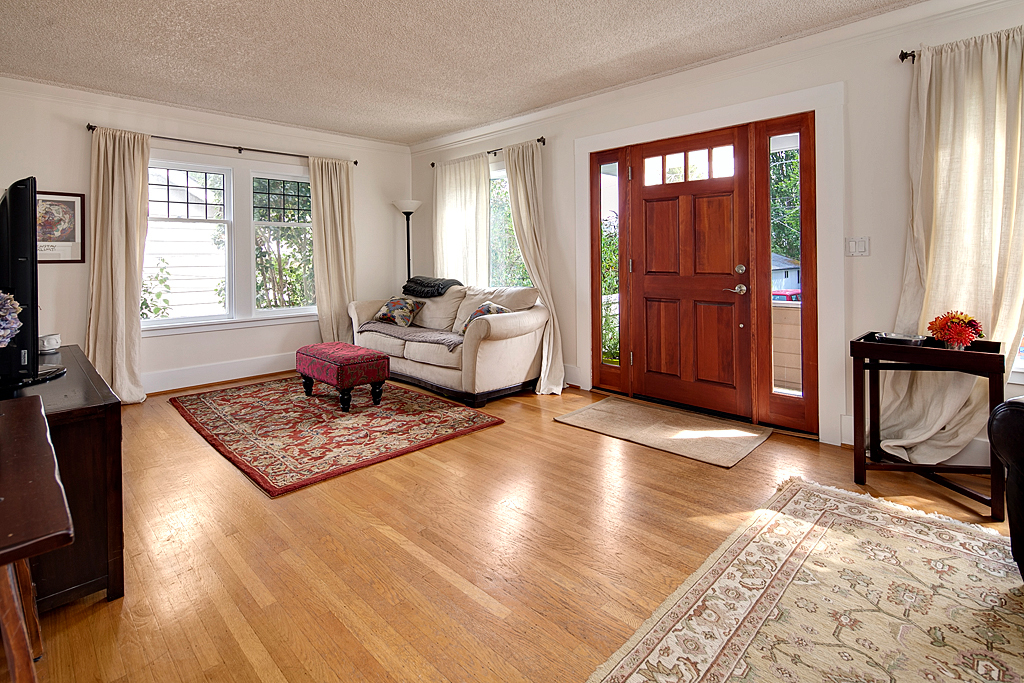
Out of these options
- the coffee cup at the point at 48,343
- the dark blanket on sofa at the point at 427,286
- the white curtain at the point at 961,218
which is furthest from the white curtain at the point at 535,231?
the coffee cup at the point at 48,343

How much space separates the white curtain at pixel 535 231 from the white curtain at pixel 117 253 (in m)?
3.23

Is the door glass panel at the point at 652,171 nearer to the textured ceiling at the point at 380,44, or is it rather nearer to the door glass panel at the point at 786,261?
the textured ceiling at the point at 380,44

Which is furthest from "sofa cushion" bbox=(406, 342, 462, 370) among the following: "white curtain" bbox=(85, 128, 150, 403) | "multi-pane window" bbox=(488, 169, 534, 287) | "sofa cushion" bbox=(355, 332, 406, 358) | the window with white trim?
"white curtain" bbox=(85, 128, 150, 403)

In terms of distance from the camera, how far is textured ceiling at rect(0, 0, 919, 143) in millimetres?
3006

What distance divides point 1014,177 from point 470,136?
442cm

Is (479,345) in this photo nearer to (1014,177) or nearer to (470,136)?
(470,136)

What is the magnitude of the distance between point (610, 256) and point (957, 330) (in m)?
2.51

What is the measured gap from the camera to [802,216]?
136 inches

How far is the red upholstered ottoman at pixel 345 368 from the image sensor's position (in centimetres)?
415

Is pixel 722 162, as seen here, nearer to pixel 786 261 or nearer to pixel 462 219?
pixel 786 261

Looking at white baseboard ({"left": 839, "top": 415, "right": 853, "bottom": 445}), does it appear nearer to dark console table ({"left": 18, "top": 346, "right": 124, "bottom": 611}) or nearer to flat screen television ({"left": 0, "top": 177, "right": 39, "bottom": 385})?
dark console table ({"left": 18, "top": 346, "right": 124, "bottom": 611})

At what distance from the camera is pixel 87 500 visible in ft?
5.98

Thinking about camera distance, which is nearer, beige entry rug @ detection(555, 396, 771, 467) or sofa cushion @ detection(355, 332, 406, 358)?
beige entry rug @ detection(555, 396, 771, 467)

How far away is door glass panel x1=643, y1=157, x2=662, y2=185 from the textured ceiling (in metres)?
0.63
